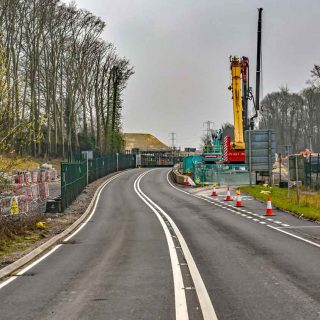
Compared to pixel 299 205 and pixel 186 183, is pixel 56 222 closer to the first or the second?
pixel 299 205

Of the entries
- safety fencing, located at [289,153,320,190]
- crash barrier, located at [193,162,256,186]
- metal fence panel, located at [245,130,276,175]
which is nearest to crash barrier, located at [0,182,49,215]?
metal fence panel, located at [245,130,276,175]

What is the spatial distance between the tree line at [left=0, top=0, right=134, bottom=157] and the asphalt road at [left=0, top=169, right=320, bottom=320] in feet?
98.1

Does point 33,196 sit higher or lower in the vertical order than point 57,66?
lower

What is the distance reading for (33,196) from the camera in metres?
29.8

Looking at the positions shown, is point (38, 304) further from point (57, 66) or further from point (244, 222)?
point (57, 66)

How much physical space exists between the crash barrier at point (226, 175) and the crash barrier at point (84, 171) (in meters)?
10.1

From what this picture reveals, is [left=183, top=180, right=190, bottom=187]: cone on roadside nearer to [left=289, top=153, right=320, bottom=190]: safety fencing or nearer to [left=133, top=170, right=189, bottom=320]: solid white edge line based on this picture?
[left=289, top=153, right=320, bottom=190]: safety fencing

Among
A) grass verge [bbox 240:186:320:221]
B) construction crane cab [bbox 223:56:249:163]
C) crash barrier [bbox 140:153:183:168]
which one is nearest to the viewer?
Result: grass verge [bbox 240:186:320:221]

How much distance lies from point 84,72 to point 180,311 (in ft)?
231

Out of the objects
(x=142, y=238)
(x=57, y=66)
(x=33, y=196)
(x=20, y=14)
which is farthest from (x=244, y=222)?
(x=57, y=66)

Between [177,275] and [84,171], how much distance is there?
1365 inches

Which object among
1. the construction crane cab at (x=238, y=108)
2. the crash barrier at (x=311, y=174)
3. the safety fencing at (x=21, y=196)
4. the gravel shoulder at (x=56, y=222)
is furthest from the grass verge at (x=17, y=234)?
the construction crane cab at (x=238, y=108)

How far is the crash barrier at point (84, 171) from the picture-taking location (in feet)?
92.1

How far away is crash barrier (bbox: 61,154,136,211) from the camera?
92.1ft
